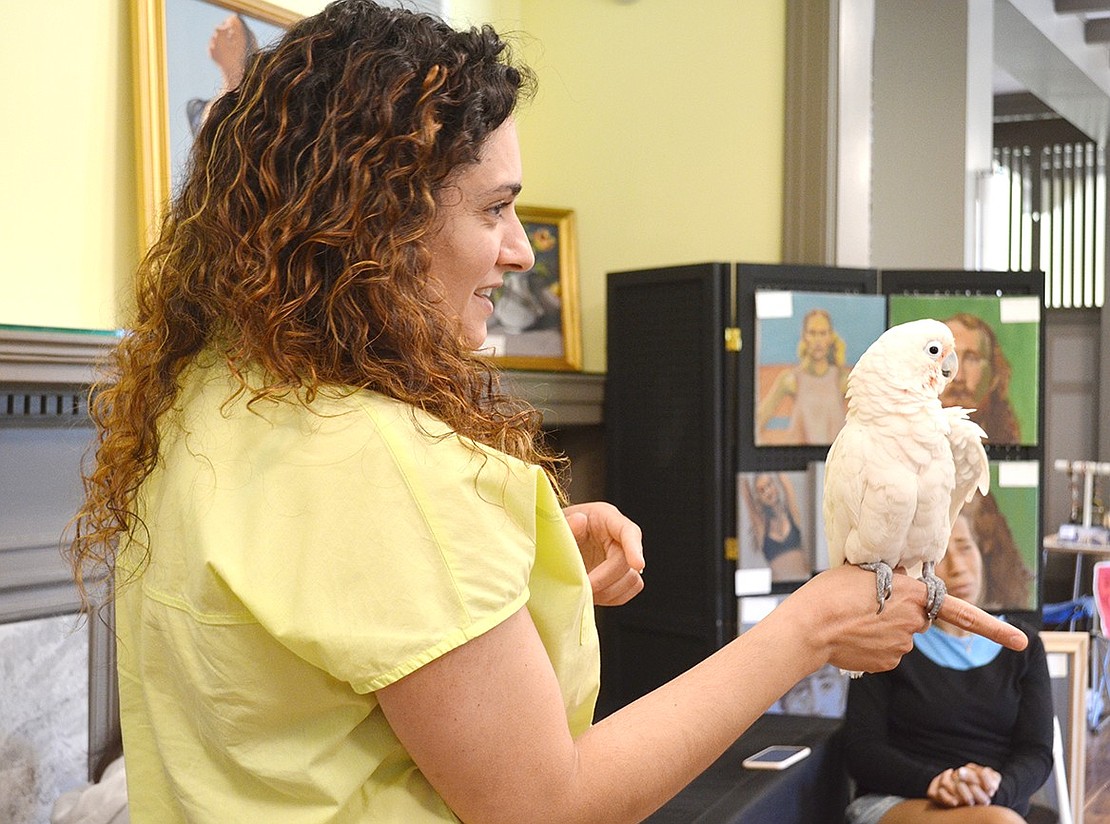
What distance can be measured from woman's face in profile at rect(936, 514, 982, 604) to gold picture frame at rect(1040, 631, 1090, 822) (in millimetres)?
286

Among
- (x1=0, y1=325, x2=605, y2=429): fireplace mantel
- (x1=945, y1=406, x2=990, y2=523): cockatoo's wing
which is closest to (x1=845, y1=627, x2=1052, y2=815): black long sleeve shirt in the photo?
(x1=0, y1=325, x2=605, y2=429): fireplace mantel

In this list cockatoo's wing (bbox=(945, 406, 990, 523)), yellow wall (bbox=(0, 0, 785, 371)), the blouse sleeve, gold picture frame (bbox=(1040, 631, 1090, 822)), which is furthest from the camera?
yellow wall (bbox=(0, 0, 785, 371))

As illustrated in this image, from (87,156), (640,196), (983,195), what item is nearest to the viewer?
(87,156)

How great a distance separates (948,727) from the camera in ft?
7.88

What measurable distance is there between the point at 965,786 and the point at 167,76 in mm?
2176

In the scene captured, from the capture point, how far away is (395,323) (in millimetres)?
748

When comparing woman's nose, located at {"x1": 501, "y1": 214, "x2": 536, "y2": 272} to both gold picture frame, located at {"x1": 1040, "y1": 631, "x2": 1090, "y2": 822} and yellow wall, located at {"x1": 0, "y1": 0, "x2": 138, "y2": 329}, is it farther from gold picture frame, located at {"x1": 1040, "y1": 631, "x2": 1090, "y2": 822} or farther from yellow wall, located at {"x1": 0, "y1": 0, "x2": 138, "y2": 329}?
gold picture frame, located at {"x1": 1040, "y1": 631, "x2": 1090, "y2": 822}

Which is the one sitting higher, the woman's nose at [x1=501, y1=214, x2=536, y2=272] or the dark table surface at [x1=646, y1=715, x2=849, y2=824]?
the woman's nose at [x1=501, y1=214, x2=536, y2=272]

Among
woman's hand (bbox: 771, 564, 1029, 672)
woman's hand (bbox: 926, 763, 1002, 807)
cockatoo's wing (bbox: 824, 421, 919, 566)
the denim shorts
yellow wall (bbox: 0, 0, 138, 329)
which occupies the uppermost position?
yellow wall (bbox: 0, 0, 138, 329)

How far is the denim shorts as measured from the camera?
7.80ft

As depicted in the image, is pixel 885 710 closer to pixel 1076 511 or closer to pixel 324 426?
pixel 324 426

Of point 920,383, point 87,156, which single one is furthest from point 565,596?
point 87,156

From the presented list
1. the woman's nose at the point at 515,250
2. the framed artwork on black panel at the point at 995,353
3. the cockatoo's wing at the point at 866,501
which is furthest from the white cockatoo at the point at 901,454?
the framed artwork on black panel at the point at 995,353

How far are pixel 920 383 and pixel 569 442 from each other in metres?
2.69
